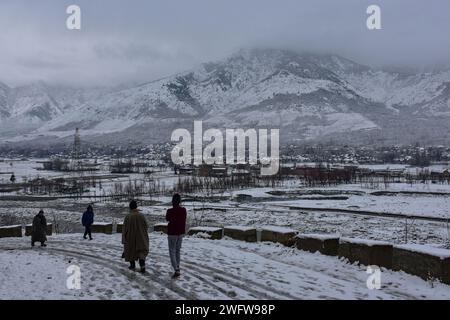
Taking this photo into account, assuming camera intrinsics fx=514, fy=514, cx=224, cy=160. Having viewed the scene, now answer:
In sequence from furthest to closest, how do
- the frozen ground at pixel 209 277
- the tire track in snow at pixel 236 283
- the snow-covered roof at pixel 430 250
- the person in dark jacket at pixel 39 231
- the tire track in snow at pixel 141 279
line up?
the person in dark jacket at pixel 39 231 < the snow-covered roof at pixel 430 250 < the frozen ground at pixel 209 277 < the tire track in snow at pixel 236 283 < the tire track in snow at pixel 141 279

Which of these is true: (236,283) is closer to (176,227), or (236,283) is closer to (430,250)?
(176,227)

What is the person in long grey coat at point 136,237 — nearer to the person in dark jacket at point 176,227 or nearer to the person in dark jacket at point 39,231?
the person in dark jacket at point 176,227

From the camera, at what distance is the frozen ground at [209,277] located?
12.2 metres

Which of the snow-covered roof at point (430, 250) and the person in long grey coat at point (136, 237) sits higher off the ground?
the person in long grey coat at point (136, 237)

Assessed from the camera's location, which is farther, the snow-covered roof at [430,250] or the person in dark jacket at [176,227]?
the person in dark jacket at [176,227]

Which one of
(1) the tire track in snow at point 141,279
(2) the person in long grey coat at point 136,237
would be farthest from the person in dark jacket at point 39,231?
(2) the person in long grey coat at point 136,237

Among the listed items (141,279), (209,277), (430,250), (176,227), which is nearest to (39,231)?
(141,279)

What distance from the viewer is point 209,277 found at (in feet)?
45.8

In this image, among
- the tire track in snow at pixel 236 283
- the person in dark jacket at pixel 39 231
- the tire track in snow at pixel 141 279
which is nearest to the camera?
the tire track in snow at pixel 141 279

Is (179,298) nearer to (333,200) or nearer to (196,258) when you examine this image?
(196,258)

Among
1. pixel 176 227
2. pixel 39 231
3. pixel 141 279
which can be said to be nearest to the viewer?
pixel 141 279

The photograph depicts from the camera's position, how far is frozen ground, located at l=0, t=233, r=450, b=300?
1222 cm

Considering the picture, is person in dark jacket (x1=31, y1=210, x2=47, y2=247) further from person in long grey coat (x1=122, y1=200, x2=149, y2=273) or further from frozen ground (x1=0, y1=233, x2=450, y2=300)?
person in long grey coat (x1=122, y1=200, x2=149, y2=273)
